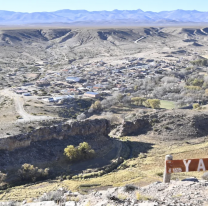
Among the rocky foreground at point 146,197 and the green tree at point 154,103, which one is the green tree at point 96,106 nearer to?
the green tree at point 154,103

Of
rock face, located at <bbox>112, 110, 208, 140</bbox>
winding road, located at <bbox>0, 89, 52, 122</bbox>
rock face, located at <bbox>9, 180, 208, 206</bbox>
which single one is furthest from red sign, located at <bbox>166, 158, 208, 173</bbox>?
winding road, located at <bbox>0, 89, 52, 122</bbox>

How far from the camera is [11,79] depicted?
76312 millimetres

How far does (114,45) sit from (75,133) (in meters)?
117

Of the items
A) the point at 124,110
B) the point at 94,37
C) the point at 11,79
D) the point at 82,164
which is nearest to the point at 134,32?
the point at 94,37

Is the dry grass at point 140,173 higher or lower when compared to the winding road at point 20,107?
lower

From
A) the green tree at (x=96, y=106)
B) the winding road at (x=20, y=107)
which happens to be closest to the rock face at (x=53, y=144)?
the winding road at (x=20, y=107)

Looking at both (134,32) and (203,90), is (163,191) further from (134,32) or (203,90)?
(134,32)

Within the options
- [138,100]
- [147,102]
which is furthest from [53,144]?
[138,100]

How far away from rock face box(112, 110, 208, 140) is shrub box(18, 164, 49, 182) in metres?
13.9

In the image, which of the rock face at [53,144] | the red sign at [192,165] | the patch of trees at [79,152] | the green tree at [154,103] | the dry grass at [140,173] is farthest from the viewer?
the green tree at [154,103]

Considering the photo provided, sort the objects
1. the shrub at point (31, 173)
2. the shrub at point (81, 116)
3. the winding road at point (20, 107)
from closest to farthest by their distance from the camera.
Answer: the shrub at point (31, 173)
the winding road at point (20, 107)
the shrub at point (81, 116)

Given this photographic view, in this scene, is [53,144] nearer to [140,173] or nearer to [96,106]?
[140,173]

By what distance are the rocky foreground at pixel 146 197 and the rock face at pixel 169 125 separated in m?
18.4

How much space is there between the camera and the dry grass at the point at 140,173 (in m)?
22.7
